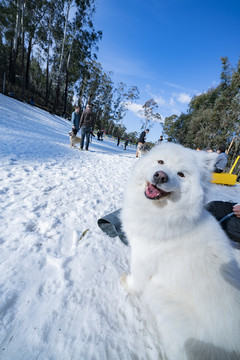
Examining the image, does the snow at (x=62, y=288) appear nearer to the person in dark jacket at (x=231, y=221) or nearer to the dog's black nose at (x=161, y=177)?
the person in dark jacket at (x=231, y=221)

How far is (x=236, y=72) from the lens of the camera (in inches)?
524

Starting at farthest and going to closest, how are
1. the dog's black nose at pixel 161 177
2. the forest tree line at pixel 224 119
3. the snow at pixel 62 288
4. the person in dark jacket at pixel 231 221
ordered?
the forest tree line at pixel 224 119, the person in dark jacket at pixel 231 221, the dog's black nose at pixel 161 177, the snow at pixel 62 288

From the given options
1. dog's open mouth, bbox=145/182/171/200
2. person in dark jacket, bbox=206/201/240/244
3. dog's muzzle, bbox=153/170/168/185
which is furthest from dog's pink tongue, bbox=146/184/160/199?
person in dark jacket, bbox=206/201/240/244

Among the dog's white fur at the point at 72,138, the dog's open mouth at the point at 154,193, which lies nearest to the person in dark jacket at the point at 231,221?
the dog's open mouth at the point at 154,193

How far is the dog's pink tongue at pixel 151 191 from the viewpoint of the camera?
1401mm

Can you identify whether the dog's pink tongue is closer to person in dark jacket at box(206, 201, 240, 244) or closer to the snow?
the snow

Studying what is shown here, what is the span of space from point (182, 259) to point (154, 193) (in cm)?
57

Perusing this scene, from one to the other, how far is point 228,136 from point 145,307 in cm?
1761

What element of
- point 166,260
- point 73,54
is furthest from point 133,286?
point 73,54

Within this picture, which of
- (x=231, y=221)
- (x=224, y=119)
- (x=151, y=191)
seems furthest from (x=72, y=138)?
(x=224, y=119)

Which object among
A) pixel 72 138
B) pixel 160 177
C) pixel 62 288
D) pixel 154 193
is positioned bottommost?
pixel 62 288

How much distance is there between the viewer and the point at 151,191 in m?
1.42

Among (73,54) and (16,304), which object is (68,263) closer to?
(16,304)

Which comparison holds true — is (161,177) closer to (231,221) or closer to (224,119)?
(231,221)
